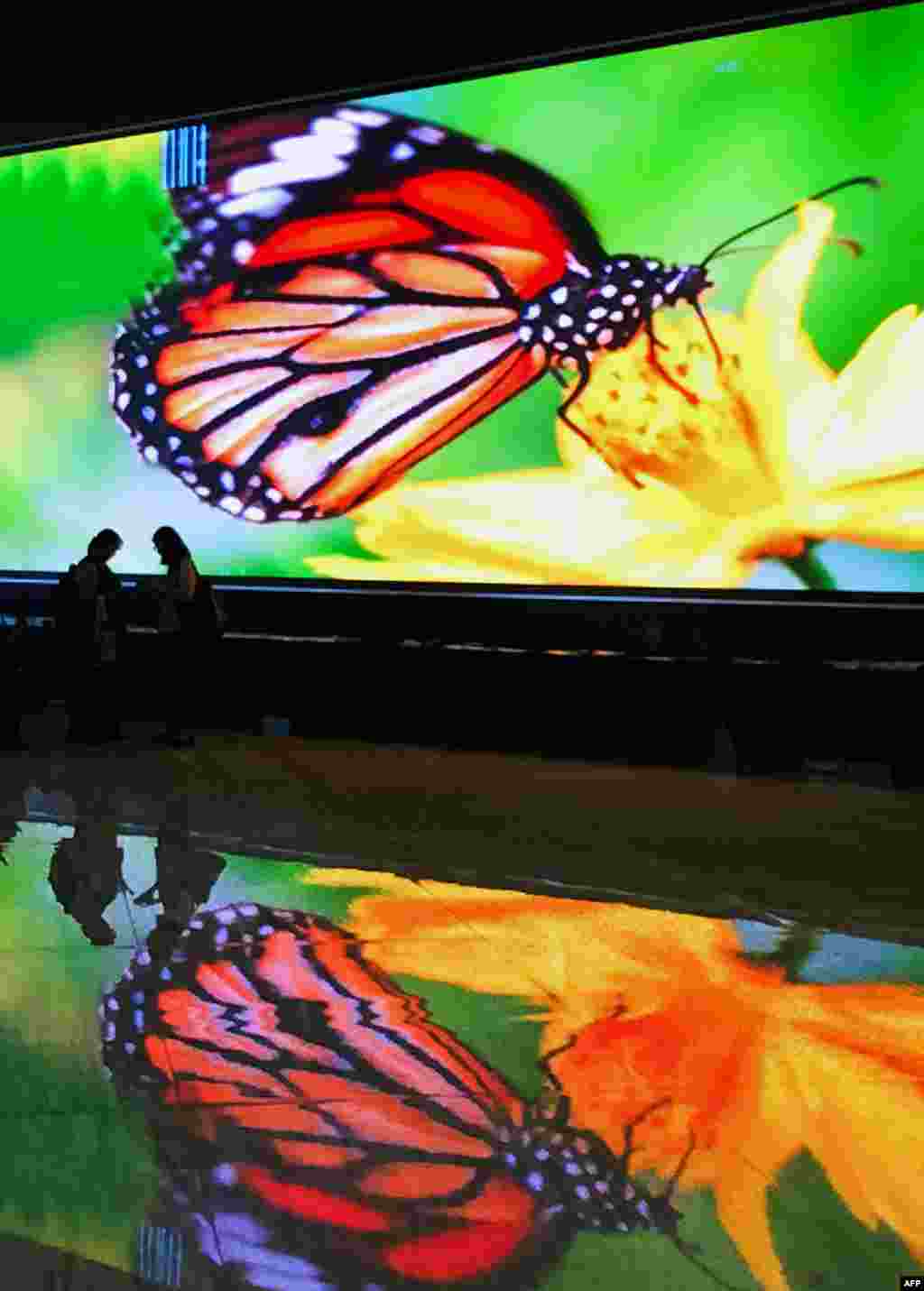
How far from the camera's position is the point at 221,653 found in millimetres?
10680

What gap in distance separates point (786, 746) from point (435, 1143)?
6201mm

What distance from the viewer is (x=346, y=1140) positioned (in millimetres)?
3402

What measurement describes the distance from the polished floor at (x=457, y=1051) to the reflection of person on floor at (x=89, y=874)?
0.07ft

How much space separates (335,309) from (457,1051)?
7.14 meters

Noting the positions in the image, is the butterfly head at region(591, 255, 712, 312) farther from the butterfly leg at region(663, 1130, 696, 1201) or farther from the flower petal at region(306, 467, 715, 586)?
the butterfly leg at region(663, 1130, 696, 1201)

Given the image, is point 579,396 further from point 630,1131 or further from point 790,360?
point 630,1131

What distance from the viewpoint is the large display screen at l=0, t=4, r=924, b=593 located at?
29.5 feet

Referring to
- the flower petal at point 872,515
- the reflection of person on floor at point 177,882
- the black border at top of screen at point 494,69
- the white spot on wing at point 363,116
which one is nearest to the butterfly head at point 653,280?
the black border at top of screen at point 494,69

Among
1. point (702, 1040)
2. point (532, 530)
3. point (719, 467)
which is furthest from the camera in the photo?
point (532, 530)

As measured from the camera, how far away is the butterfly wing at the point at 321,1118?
9.53ft

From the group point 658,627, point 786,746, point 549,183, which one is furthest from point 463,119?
point 786,746

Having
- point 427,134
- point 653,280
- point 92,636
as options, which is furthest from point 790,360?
point 92,636

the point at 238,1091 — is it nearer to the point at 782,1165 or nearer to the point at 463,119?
the point at 782,1165

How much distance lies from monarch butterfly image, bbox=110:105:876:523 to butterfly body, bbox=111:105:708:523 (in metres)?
0.01
